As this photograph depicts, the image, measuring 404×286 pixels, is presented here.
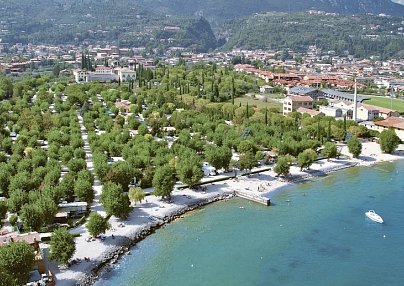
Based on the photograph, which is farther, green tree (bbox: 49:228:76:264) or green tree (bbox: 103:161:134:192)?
green tree (bbox: 103:161:134:192)

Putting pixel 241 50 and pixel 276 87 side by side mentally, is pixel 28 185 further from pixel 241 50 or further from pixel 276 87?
pixel 241 50

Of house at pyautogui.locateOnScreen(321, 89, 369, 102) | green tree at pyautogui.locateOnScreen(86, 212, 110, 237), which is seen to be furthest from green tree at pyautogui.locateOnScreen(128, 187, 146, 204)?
house at pyautogui.locateOnScreen(321, 89, 369, 102)

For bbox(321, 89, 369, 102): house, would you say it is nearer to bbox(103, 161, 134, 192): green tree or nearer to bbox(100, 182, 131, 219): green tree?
bbox(103, 161, 134, 192): green tree

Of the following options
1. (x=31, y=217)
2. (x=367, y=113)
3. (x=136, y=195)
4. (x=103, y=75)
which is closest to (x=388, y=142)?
(x=367, y=113)

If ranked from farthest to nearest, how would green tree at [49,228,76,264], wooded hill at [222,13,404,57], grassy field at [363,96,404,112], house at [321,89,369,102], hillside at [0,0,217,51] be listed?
hillside at [0,0,217,51] → wooded hill at [222,13,404,57] → house at [321,89,369,102] → grassy field at [363,96,404,112] → green tree at [49,228,76,264]

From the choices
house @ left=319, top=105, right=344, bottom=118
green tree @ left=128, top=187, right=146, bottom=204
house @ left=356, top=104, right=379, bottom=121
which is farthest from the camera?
house @ left=319, top=105, right=344, bottom=118

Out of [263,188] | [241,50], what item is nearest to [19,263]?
[263,188]

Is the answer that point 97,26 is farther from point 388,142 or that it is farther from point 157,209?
point 157,209
